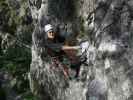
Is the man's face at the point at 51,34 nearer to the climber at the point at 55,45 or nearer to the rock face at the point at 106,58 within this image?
the climber at the point at 55,45

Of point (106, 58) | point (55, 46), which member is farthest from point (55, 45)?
point (106, 58)

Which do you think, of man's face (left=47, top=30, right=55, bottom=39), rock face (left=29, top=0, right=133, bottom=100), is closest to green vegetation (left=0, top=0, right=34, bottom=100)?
rock face (left=29, top=0, right=133, bottom=100)

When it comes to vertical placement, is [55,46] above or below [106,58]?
above

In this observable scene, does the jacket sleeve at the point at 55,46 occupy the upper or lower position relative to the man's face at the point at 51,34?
lower

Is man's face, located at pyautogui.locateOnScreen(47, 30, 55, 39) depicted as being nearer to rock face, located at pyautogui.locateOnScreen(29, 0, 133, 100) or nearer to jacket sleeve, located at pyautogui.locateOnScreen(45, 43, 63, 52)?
jacket sleeve, located at pyautogui.locateOnScreen(45, 43, 63, 52)

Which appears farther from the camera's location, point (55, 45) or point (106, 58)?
point (55, 45)

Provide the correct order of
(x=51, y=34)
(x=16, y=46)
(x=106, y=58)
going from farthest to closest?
(x=16, y=46) < (x=51, y=34) < (x=106, y=58)

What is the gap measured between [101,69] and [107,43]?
683 mm

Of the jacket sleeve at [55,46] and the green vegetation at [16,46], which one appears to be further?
the green vegetation at [16,46]

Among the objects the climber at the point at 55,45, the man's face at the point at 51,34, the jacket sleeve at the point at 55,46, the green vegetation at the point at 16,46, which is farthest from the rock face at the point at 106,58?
the green vegetation at the point at 16,46

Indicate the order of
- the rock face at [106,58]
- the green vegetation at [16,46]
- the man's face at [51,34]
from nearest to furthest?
the rock face at [106,58] < the man's face at [51,34] < the green vegetation at [16,46]

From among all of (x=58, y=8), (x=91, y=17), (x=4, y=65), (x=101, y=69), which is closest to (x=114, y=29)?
(x=101, y=69)

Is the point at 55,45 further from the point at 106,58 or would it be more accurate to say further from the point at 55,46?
the point at 106,58

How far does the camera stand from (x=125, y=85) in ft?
25.5
